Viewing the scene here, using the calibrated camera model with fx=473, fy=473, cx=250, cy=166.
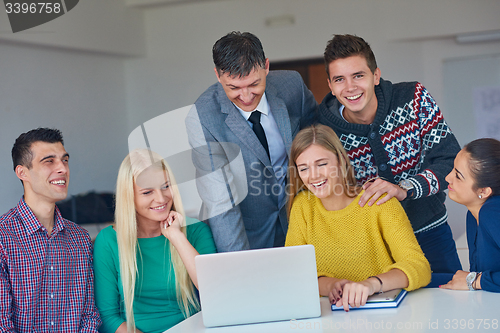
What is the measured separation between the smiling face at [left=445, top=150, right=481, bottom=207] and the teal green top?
1.17 meters

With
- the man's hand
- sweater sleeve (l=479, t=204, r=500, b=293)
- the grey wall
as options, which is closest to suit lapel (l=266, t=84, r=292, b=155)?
the man's hand

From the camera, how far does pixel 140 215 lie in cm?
204

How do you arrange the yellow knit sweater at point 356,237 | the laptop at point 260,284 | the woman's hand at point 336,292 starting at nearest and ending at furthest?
the laptop at point 260,284
the woman's hand at point 336,292
the yellow knit sweater at point 356,237

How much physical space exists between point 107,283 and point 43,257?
269 millimetres

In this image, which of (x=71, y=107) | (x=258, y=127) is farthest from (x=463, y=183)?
(x=71, y=107)

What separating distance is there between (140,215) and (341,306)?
3.22 ft

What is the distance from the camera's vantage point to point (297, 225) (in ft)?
6.21

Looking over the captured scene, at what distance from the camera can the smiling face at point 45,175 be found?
76.2 inches

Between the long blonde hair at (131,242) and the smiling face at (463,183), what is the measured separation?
1075 millimetres

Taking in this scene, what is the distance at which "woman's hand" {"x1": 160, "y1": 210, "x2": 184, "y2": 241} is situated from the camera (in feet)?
6.24

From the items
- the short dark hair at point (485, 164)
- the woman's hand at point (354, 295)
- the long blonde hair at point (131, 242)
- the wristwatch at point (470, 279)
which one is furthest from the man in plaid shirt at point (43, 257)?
the short dark hair at point (485, 164)

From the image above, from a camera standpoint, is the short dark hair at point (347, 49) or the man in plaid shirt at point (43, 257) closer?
the man in plaid shirt at point (43, 257)

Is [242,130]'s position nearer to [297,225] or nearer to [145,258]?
[297,225]

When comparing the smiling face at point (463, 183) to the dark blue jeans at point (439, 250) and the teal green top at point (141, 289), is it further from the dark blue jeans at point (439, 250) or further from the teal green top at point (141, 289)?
the teal green top at point (141, 289)
